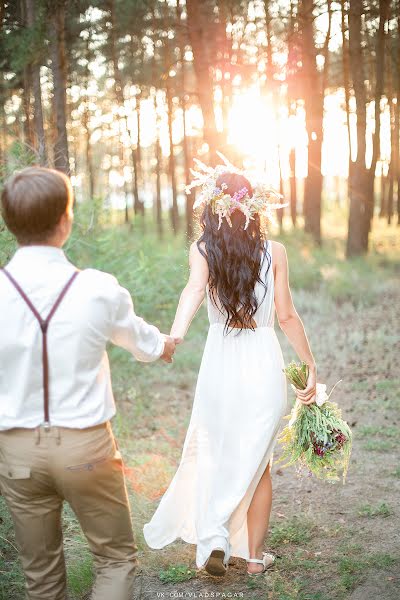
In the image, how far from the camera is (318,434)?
175 inches

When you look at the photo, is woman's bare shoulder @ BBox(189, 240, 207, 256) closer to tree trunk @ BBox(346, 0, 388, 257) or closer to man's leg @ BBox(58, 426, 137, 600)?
man's leg @ BBox(58, 426, 137, 600)

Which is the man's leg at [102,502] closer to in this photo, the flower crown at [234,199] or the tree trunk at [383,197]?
the flower crown at [234,199]

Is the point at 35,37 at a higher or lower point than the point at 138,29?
lower

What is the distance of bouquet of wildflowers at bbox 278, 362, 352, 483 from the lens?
175 inches

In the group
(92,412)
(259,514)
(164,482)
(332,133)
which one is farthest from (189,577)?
(332,133)

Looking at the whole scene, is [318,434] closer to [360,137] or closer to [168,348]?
[168,348]

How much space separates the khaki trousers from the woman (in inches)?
50.4

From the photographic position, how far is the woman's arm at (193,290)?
4156 mm

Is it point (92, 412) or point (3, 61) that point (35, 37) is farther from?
point (92, 412)

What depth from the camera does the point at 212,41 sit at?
22266mm

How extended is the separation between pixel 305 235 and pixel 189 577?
17.7 m

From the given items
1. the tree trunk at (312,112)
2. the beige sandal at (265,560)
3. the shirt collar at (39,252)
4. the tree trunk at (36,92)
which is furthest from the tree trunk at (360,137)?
the shirt collar at (39,252)

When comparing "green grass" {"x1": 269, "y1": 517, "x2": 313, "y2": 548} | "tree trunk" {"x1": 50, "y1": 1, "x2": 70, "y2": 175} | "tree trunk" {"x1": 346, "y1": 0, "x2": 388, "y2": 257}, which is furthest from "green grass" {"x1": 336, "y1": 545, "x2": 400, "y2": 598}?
"tree trunk" {"x1": 346, "y1": 0, "x2": 388, "y2": 257}

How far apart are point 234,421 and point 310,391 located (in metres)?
0.56
